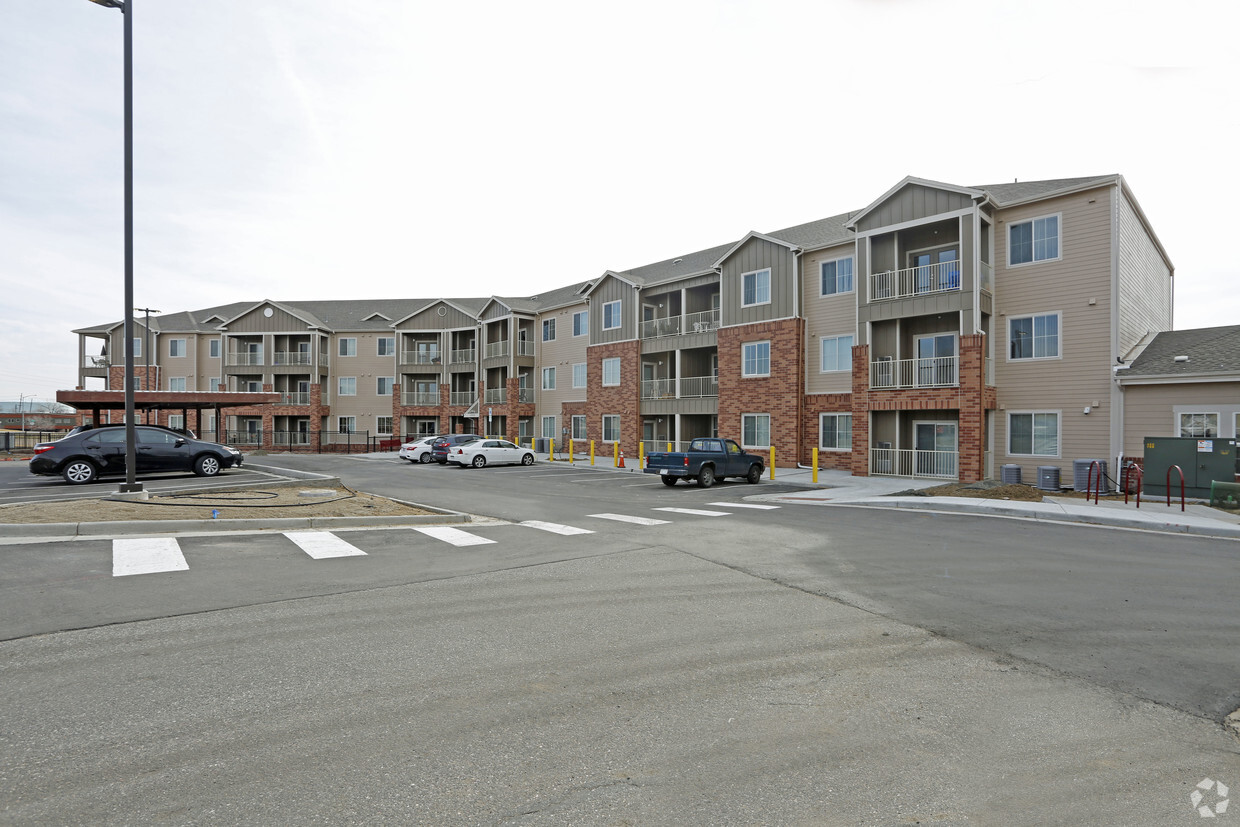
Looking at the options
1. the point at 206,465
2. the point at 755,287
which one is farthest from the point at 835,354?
the point at 206,465

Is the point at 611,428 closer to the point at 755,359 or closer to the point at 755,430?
the point at 755,430

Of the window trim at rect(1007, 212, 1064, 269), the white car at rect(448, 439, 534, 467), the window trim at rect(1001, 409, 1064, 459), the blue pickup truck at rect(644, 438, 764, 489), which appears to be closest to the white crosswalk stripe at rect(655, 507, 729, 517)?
the blue pickup truck at rect(644, 438, 764, 489)

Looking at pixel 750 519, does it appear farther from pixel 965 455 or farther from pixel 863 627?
pixel 965 455

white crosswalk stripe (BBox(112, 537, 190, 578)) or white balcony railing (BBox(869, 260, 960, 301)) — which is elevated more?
white balcony railing (BBox(869, 260, 960, 301))

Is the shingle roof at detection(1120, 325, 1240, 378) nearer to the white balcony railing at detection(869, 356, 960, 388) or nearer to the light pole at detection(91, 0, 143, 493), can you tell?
the white balcony railing at detection(869, 356, 960, 388)

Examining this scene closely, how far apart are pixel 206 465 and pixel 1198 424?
95.6 ft

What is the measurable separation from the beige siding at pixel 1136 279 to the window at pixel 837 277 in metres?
8.85

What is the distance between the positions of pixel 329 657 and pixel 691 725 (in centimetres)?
287

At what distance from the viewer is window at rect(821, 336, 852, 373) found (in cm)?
2741

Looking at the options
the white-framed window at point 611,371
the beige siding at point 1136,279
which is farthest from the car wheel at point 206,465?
the beige siding at point 1136,279

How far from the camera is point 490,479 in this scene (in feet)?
80.2

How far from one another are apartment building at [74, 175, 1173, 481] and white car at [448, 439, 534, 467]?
5919mm

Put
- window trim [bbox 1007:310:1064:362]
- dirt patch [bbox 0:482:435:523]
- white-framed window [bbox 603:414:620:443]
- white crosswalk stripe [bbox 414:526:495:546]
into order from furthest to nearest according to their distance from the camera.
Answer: white-framed window [bbox 603:414:620:443] < window trim [bbox 1007:310:1064:362] < dirt patch [bbox 0:482:435:523] < white crosswalk stripe [bbox 414:526:495:546]

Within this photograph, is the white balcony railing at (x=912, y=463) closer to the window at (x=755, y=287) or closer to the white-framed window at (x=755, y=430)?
the white-framed window at (x=755, y=430)
